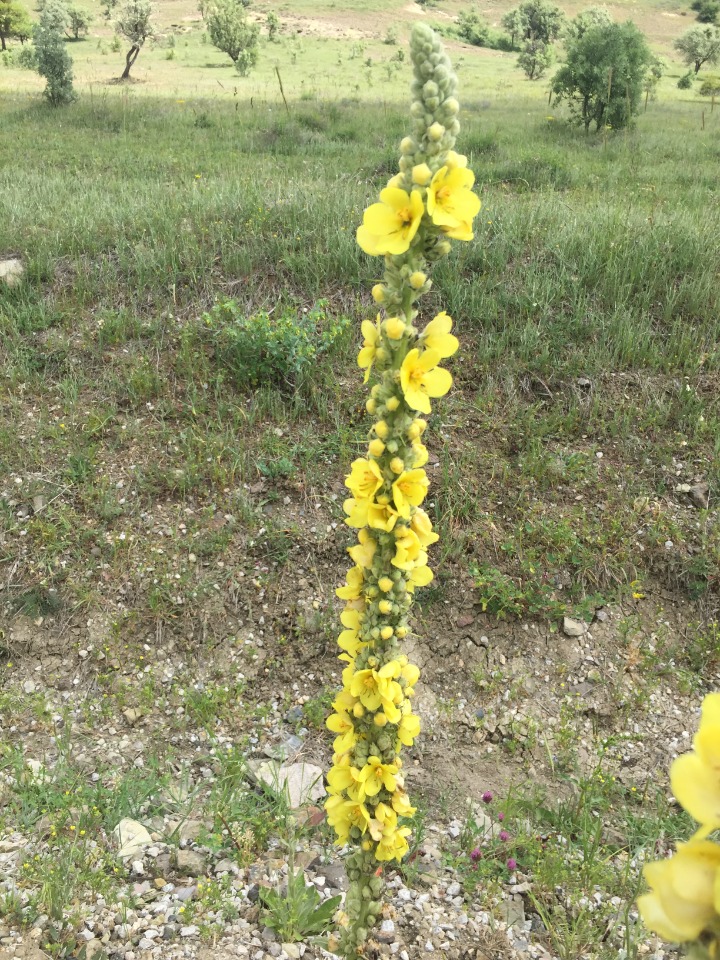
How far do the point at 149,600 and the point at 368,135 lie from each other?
1294 cm

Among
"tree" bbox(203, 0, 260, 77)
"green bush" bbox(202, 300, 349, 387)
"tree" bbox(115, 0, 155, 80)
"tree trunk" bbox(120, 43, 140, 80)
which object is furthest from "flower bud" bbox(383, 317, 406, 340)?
"tree" bbox(203, 0, 260, 77)

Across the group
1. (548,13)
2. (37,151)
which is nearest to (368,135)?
(37,151)

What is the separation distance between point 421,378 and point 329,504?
2966mm

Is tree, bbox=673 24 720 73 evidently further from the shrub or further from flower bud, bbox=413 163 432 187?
flower bud, bbox=413 163 432 187

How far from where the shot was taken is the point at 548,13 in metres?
46.0

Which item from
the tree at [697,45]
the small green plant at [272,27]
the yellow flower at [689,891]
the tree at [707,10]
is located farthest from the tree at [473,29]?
the yellow flower at [689,891]

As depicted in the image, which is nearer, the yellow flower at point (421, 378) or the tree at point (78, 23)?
the yellow flower at point (421, 378)

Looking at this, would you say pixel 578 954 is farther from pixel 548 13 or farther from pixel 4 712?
pixel 548 13

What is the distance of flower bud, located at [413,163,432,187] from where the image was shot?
1.57 metres

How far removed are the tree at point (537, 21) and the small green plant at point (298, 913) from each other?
163 feet

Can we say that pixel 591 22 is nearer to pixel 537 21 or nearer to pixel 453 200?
pixel 453 200

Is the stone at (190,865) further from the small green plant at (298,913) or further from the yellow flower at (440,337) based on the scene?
the yellow flower at (440,337)

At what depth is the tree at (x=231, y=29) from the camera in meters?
30.1

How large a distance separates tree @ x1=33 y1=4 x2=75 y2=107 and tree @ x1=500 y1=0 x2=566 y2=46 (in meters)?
34.7
